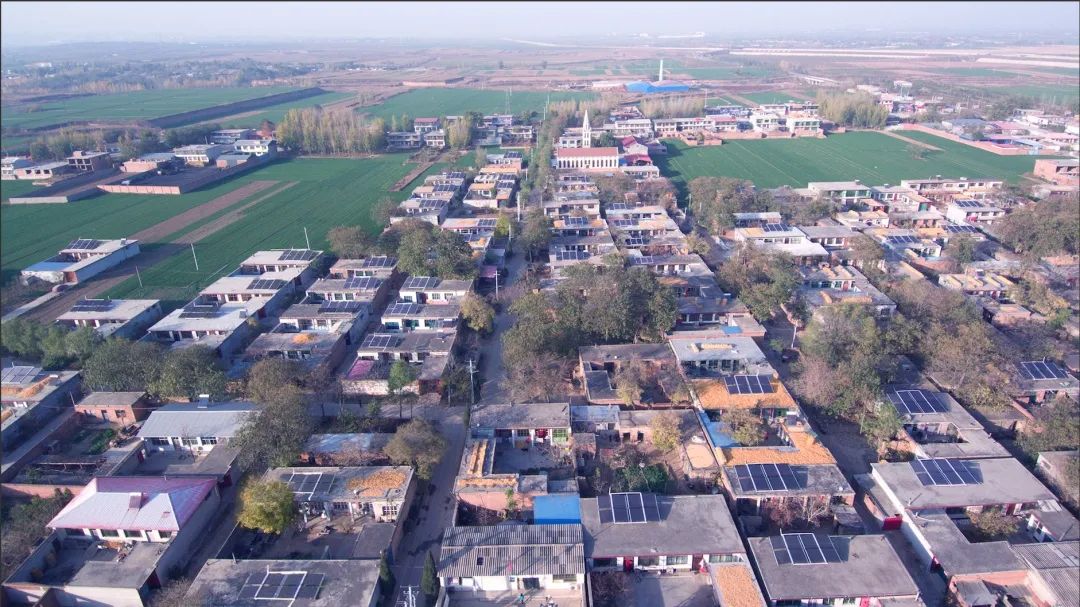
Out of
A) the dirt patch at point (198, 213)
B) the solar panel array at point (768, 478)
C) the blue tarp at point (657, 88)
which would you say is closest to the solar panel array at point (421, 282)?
the solar panel array at point (768, 478)

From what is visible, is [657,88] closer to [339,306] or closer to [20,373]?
[339,306]

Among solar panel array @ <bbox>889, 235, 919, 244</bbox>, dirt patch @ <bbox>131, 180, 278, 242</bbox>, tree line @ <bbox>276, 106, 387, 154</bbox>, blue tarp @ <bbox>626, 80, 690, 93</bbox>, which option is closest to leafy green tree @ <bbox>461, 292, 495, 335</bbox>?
solar panel array @ <bbox>889, 235, 919, 244</bbox>

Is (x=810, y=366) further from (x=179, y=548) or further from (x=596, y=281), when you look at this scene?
(x=179, y=548)

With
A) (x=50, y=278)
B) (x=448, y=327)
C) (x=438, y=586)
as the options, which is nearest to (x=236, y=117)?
(x=50, y=278)

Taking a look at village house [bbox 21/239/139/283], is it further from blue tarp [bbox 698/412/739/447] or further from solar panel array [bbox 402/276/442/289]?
blue tarp [bbox 698/412/739/447]

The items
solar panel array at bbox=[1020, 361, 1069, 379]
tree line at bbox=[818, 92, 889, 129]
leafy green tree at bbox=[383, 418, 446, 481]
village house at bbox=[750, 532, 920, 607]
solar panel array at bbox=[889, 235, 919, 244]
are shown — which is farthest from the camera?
tree line at bbox=[818, 92, 889, 129]

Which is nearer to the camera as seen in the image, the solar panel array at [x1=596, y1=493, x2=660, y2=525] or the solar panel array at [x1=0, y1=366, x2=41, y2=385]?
the solar panel array at [x1=596, y1=493, x2=660, y2=525]

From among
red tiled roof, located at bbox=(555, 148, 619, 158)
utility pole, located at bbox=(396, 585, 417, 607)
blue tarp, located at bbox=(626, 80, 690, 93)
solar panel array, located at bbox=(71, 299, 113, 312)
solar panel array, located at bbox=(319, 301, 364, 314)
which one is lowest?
utility pole, located at bbox=(396, 585, 417, 607)

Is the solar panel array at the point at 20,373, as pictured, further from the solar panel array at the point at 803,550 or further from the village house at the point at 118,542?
the solar panel array at the point at 803,550
